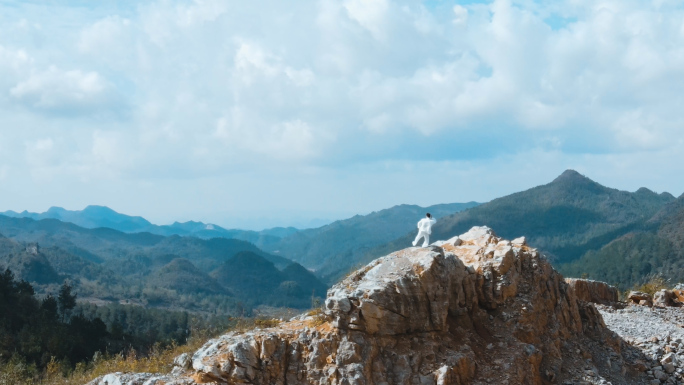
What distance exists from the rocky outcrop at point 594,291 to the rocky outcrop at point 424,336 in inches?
340

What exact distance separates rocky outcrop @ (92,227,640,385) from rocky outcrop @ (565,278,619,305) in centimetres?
863

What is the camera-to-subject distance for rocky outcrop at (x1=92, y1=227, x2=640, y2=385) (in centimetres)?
1276

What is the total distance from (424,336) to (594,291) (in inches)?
652

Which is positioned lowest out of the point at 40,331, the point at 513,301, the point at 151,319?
the point at 151,319

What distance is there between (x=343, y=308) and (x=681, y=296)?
24.9 meters

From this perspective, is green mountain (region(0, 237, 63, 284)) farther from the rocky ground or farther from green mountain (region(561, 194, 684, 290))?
the rocky ground

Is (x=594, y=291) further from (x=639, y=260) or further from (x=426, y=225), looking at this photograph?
(x=639, y=260)

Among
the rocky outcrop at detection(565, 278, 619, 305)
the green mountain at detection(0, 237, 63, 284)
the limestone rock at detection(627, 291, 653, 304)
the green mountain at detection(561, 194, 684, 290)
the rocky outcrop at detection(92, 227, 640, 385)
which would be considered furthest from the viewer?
the green mountain at detection(0, 237, 63, 284)

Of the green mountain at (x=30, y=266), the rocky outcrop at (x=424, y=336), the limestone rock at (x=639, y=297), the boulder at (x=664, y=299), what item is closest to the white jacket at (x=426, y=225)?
the rocky outcrop at (x=424, y=336)

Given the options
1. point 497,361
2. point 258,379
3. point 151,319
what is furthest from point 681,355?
point 151,319

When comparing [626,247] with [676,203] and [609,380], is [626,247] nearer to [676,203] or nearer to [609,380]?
[676,203]

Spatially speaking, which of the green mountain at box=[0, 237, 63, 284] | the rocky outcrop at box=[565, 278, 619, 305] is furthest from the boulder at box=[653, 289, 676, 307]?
the green mountain at box=[0, 237, 63, 284]

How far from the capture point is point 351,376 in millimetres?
12555

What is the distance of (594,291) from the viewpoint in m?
26.3
